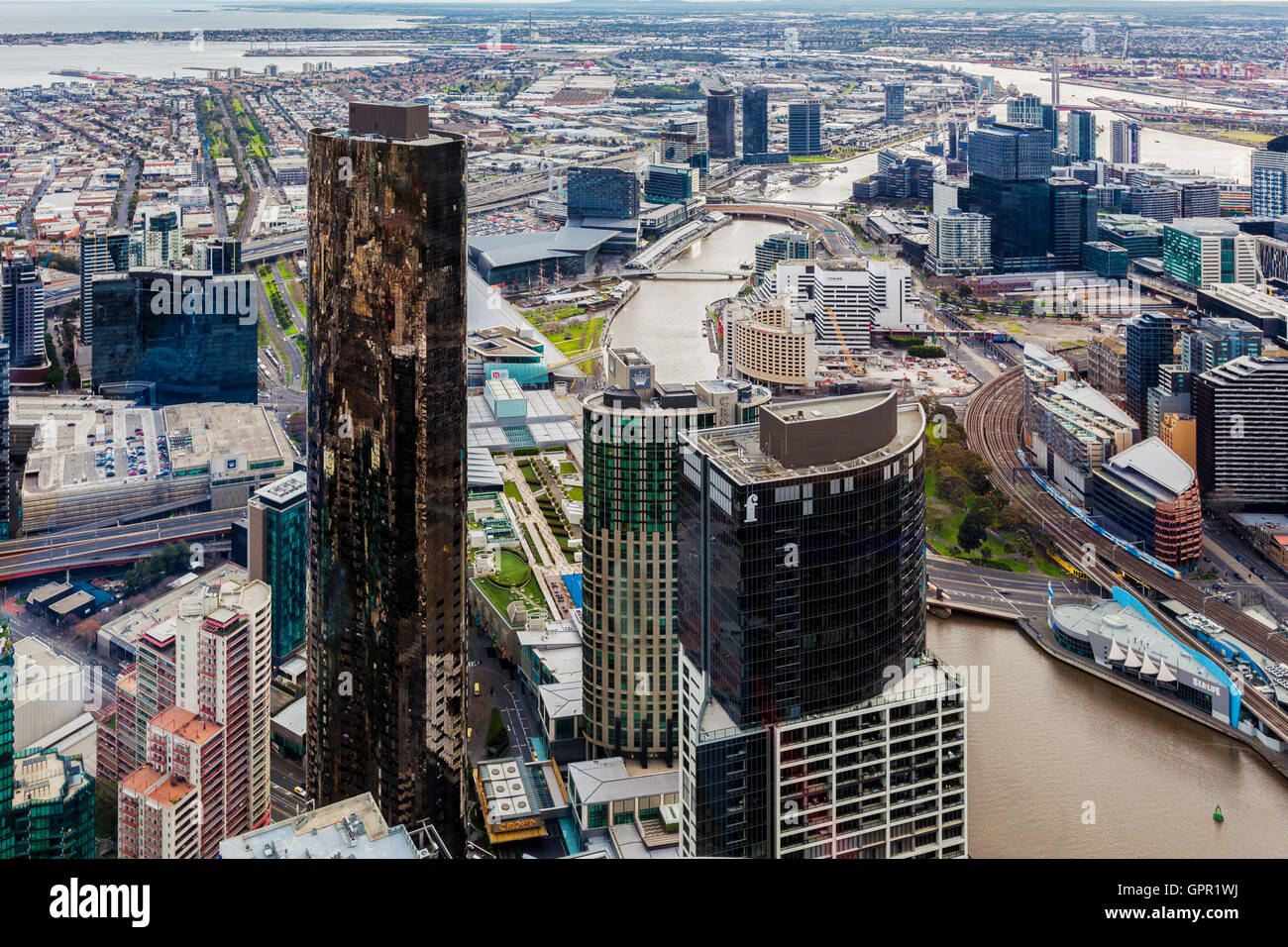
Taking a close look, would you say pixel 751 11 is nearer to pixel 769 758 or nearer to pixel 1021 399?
pixel 1021 399

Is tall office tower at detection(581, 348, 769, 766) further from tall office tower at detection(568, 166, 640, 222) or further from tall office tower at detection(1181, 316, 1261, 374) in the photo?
tall office tower at detection(568, 166, 640, 222)

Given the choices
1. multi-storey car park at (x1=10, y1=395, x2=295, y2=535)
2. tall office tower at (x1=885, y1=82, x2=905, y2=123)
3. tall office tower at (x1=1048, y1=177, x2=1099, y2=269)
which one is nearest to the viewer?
multi-storey car park at (x1=10, y1=395, x2=295, y2=535)

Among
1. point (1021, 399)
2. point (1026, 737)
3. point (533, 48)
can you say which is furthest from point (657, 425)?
point (533, 48)

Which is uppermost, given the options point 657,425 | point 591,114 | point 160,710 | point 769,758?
point 591,114

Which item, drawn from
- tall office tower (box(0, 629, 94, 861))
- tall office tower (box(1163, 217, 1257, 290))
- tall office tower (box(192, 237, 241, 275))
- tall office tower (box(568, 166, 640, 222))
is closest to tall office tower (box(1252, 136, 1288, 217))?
tall office tower (box(1163, 217, 1257, 290))

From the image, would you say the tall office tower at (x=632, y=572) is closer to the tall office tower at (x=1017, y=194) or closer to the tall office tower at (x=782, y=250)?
the tall office tower at (x=782, y=250)
